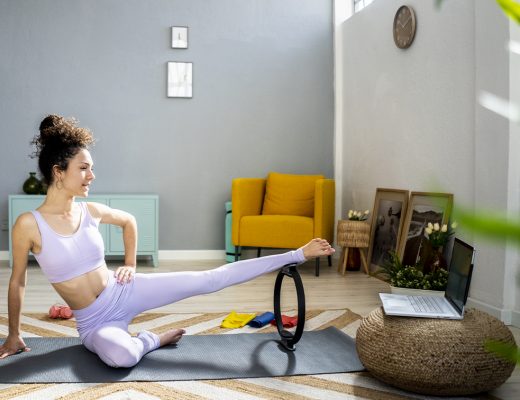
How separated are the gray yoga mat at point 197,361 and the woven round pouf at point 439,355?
34 cm

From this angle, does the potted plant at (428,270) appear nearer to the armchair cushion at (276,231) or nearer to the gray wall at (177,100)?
the armchair cushion at (276,231)

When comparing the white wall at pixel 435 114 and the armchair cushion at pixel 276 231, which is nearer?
the white wall at pixel 435 114

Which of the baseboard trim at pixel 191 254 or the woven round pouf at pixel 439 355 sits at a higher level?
the woven round pouf at pixel 439 355

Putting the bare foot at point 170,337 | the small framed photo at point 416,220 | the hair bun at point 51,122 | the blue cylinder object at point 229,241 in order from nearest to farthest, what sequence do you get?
1. the hair bun at point 51,122
2. the bare foot at point 170,337
3. the small framed photo at point 416,220
4. the blue cylinder object at point 229,241

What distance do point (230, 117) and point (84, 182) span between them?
3.43 meters

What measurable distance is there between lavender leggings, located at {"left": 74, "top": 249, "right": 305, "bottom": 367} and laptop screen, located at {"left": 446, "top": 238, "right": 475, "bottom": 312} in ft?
1.94

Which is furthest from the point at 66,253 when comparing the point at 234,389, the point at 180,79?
the point at 180,79

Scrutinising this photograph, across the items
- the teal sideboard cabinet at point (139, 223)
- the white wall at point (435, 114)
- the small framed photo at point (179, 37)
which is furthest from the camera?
the small framed photo at point (179, 37)

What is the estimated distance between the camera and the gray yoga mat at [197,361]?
237 centimetres

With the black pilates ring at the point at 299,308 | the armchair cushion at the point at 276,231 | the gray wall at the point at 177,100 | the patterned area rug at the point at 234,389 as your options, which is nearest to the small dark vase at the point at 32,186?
the gray wall at the point at 177,100

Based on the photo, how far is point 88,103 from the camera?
221 inches

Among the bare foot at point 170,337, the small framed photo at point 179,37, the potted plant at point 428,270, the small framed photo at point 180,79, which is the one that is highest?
the small framed photo at point 179,37

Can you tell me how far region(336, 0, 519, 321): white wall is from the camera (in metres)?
3.27

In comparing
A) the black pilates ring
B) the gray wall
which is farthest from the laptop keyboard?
the gray wall
